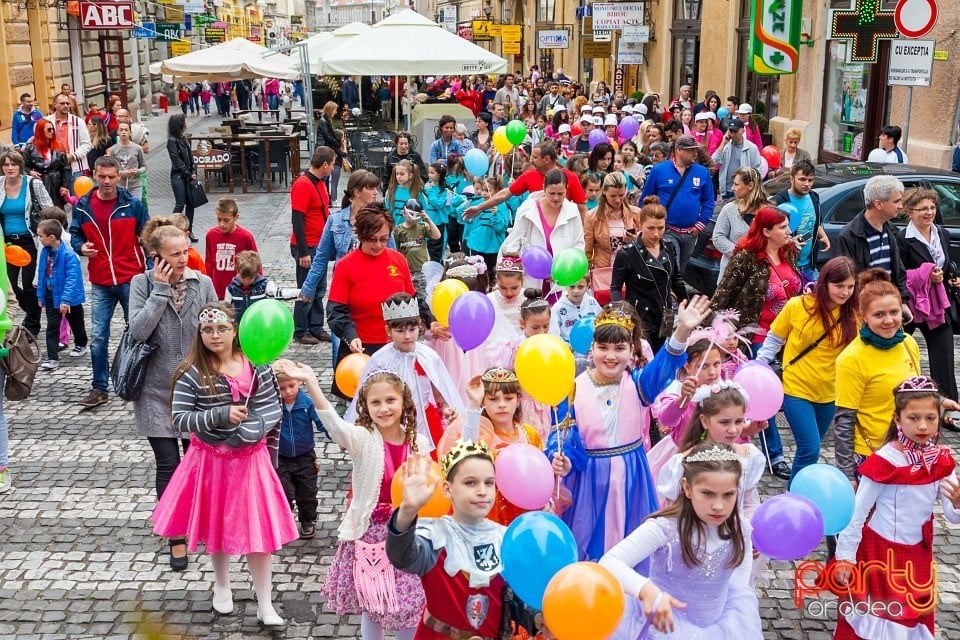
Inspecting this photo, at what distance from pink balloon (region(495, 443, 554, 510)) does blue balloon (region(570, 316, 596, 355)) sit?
6.74ft

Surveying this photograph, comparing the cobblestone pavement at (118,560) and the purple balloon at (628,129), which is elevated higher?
the purple balloon at (628,129)

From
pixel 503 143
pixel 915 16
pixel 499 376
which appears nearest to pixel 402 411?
pixel 499 376

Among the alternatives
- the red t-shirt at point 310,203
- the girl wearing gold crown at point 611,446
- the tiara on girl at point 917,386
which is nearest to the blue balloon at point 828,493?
the tiara on girl at point 917,386

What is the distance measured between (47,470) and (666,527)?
5.11 m

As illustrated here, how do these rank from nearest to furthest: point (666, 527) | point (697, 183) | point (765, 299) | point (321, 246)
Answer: point (666, 527) → point (765, 299) → point (321, 246) → point (697, 183)

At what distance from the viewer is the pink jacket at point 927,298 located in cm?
725

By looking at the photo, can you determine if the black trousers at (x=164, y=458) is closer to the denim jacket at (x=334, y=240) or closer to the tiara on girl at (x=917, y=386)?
the denim jacket at (x=334, y=240)

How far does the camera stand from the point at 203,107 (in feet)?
153

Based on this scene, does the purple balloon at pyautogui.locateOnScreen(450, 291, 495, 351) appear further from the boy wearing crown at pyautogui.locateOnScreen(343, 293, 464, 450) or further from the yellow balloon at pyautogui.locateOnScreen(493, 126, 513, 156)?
the yellow balloon at pyautogui.locateOnScreen(493, 126, 513, 156)

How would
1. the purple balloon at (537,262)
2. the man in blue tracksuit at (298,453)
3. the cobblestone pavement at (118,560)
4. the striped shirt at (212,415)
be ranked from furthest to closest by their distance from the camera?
the purple balloon at (537,262), the man in blue tracksuit at (298,453), the cobblestone pavement at (118,560), the striped shirt at (212,415)

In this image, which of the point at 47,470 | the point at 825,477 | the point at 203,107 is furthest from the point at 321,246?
the point at 203,107

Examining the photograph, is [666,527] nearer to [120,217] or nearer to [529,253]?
[529,253]

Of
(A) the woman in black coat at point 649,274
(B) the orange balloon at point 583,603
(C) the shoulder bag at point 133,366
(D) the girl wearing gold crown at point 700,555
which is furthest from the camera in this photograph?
(A) the woman in black coat at point 649,274

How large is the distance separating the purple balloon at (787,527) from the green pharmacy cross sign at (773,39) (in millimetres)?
16041
